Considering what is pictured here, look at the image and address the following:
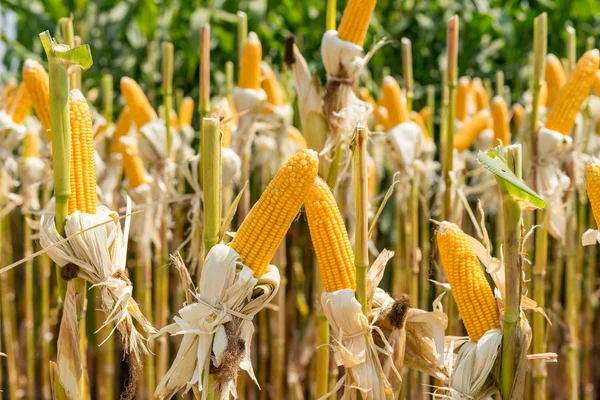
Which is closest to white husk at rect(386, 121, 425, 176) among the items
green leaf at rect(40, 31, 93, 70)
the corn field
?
the corn field

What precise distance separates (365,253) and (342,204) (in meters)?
1.10

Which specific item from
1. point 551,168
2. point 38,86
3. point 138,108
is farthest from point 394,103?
point 38,86

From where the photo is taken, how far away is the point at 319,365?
2102mm

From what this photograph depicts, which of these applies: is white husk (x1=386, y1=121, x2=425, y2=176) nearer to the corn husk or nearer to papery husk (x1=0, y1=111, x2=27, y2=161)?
papery husk (x1=0, y1=111, x2=27, y2=161)

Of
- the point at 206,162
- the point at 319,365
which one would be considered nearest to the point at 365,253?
the point at 206,162

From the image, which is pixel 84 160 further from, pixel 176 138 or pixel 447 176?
pixel 176 138

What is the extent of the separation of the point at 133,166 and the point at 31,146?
65cm

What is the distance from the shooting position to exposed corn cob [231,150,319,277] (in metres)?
1.36

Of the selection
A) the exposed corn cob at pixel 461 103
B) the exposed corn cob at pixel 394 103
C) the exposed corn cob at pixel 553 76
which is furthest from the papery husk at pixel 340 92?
the exposed corn cob at pixel 461 103

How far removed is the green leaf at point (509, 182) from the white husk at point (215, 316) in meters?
0.45

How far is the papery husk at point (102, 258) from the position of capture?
1503 millimetres

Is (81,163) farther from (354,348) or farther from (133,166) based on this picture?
(133,166)

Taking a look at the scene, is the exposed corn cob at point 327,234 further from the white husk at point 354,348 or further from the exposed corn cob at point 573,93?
the exposed corn cob at point 573,93

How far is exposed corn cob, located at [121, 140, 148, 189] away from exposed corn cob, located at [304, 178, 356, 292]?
60.8 inches
